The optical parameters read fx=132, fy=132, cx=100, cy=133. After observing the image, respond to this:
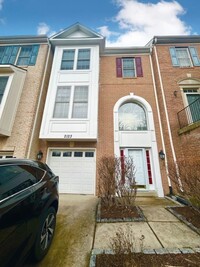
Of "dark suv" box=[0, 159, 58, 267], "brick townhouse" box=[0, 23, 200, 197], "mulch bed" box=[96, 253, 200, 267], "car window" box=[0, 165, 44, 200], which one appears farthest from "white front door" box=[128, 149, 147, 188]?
"car window" box=[0, 165, 44, 200]

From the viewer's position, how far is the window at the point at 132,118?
8.57 meters

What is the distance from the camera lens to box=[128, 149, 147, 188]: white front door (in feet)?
24.1

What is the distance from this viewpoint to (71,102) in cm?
802

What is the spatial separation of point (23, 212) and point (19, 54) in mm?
11119

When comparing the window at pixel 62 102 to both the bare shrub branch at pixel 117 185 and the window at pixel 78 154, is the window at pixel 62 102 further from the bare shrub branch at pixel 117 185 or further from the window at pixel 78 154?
the bare shrub branch at pixel 117 185

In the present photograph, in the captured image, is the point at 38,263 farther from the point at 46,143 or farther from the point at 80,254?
the point at 46,143

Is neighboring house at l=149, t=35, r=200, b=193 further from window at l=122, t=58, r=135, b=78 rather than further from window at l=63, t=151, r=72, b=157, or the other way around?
window at l=63, t=151, r=72, b=157

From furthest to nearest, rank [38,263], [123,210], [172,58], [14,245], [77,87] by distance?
[172,58], [77,87], [123,210], [38,263], [14,245]

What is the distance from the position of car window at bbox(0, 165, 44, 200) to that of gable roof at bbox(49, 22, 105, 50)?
10.1m

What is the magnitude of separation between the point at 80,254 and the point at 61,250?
0.41 meters

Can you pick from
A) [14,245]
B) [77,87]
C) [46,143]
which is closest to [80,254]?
[14,245]

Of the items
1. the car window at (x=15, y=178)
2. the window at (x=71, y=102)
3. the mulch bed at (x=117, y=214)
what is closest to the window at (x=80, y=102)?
the window at (x=71, y=102)

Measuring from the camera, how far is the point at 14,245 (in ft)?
5.37

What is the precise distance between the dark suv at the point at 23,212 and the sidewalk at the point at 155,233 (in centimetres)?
115
